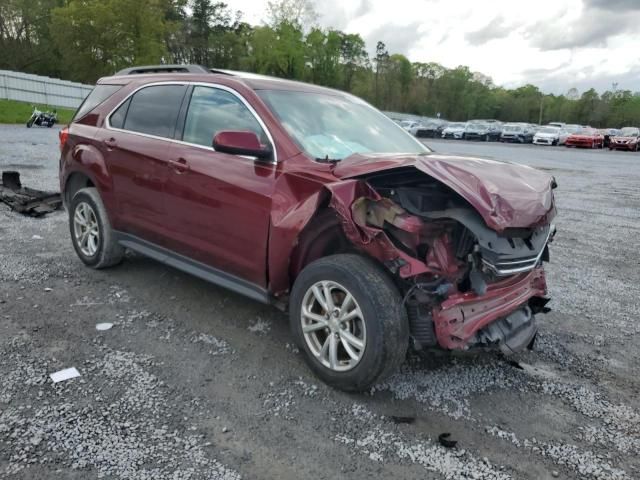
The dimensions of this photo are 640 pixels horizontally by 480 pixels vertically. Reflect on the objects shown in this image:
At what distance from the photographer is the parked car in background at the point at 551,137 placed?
38.0 metres

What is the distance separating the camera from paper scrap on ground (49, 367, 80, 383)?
3153mm

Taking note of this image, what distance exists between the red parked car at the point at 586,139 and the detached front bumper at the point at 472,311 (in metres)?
36.6

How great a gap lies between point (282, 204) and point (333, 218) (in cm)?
36

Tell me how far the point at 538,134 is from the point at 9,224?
3908cm

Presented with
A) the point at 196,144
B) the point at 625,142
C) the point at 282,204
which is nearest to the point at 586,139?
the point at 625,142

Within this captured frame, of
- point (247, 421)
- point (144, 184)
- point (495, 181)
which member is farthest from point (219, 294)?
point (495, 181)

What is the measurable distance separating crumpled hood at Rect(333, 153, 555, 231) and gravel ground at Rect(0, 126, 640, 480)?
1153 mm

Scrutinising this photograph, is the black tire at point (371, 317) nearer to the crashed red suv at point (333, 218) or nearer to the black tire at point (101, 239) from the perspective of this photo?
the crashed red suv at point (333, 218)

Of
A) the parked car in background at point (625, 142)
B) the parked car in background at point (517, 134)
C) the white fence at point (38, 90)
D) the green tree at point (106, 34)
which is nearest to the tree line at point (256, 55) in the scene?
the green tree at point (106, 34)

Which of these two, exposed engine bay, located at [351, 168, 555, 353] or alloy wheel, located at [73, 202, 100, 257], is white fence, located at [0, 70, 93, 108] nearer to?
alloy wheel, located at [73, 202, 100, 257]

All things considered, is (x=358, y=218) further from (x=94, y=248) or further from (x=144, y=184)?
(x=94, y=248)

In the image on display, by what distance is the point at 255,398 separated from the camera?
3.06 metres

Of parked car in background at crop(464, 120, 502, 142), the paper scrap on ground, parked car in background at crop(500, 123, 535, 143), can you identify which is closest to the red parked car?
parked car in background at crop(500, 123, 535, 143)

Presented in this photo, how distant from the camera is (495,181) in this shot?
2957mm
